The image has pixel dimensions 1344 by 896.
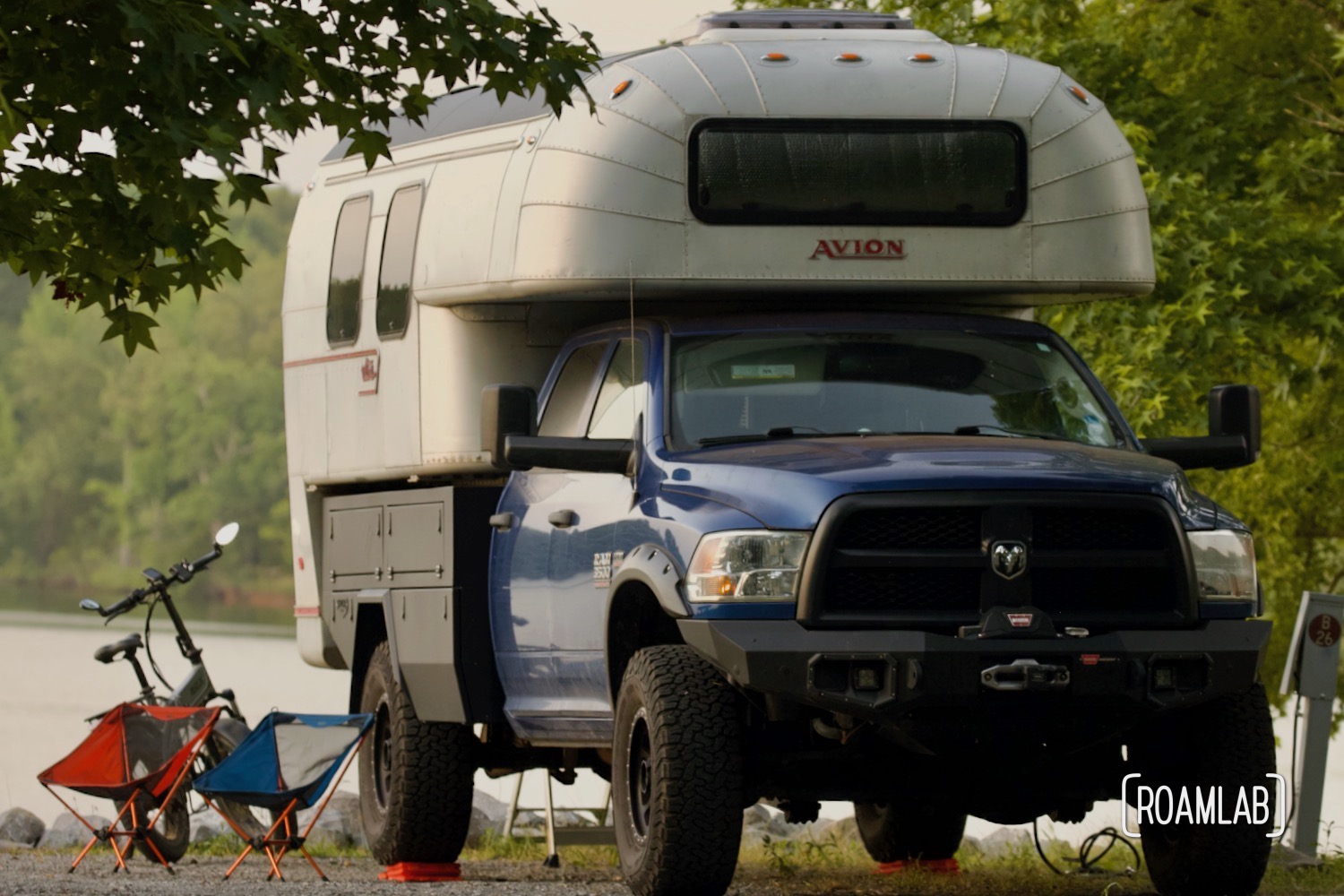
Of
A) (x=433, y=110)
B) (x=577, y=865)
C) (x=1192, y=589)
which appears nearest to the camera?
→ (x=1192, y=589)

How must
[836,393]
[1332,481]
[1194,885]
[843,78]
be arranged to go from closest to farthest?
1. [1194,885]
2. [836,393]
3. [843,78]
4. [1332,481]

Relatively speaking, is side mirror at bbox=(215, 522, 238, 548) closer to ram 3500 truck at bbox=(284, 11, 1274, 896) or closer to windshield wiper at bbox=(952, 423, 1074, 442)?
ram 3500 truck at bbox=(284, 11, 1274, 896)

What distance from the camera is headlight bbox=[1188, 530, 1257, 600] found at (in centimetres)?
816

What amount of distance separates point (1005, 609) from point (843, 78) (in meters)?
3.00

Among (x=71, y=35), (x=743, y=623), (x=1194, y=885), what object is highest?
(x=71, y=35)

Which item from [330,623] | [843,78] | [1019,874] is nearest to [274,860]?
[330,623]

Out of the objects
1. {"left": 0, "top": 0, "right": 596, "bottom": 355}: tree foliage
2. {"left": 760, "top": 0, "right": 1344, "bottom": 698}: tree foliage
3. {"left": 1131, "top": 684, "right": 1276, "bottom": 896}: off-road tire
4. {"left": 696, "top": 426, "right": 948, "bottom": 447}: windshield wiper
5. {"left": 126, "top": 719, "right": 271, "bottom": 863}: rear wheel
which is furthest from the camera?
{"left": 760, "top": 0, "right": 1344, "bottom": 698}: tree foliage

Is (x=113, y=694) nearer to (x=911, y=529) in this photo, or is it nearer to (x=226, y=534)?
(x=226, y=534)

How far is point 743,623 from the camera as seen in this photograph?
777 cm

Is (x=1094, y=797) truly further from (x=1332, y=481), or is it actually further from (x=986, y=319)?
(x=1332, y=481)

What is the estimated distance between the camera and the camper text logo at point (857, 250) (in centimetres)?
975

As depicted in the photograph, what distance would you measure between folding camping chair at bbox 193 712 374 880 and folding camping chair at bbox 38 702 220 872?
447 mm

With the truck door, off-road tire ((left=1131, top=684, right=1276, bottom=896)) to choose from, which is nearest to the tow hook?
off-road tire ((left=1131, top=684, right=1276, bottom=896))

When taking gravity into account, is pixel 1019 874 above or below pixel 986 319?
below
